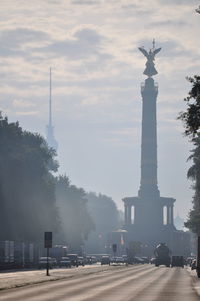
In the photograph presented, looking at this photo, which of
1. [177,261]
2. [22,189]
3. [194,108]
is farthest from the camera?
[177,261]

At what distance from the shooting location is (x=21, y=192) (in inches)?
5925

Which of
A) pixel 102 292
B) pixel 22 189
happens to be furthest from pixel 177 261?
pixel 102 292

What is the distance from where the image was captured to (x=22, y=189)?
151 m

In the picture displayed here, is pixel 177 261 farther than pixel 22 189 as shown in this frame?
Yes

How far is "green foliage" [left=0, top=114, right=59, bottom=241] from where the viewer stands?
5699 inches

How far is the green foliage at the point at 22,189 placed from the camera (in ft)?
475

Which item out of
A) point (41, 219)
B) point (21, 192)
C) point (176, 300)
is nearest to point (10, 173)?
point (21, 192)

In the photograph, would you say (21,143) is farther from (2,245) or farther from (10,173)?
(2,245)

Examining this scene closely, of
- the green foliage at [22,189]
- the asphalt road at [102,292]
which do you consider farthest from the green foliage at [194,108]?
the green foliage at [22,189]

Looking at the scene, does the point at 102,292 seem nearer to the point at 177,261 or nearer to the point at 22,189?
the point at 22,189

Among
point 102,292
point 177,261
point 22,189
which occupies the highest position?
point 22,189

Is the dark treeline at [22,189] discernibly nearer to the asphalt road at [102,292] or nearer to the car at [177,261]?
the car at [177,261]

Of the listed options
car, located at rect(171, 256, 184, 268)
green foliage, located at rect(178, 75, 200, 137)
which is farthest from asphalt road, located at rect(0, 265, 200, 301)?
car, located at rect(171, 256, 184, 268)

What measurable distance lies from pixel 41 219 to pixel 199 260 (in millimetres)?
66928
